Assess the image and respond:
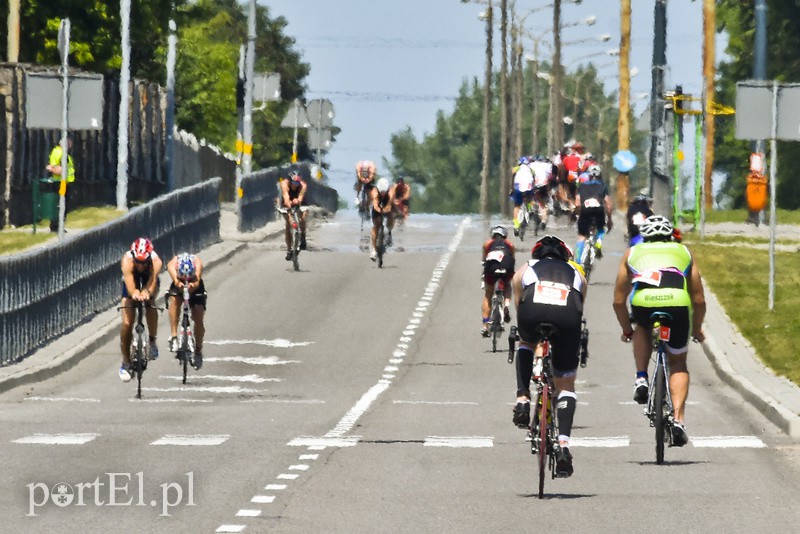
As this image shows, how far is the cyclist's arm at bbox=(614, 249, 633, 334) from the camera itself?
16859mm

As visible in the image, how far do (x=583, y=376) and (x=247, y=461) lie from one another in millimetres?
10278

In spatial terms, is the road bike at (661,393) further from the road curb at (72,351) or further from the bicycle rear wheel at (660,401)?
the road curb at (72,351)

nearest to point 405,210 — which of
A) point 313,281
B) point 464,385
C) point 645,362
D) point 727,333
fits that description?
point 313,281

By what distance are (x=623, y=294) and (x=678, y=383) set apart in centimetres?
82

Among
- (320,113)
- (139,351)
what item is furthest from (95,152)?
(139,351)

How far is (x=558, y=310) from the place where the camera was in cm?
1499

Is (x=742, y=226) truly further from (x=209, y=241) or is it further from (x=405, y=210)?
(x=209, y=241)

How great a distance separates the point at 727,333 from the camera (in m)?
29.1

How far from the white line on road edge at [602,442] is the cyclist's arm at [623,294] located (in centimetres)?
149

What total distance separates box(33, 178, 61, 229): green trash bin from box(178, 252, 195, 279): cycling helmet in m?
16.2

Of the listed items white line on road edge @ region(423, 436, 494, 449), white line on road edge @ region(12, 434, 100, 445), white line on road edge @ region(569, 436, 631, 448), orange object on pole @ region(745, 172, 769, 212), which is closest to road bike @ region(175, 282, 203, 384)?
white line on road edge @ region(12, 434, 100, 445)

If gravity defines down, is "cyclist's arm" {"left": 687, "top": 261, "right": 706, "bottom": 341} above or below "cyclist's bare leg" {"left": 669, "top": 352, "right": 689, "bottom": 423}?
above

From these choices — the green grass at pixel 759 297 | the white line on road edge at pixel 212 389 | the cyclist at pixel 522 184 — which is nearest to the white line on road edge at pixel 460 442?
the green grass at pixel 759 297

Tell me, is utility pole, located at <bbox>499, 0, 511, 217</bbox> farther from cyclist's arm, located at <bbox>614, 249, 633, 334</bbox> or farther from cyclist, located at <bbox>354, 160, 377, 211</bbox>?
cyclist's arm, located at <bbox>614, 249, 633, 334</bbox>
